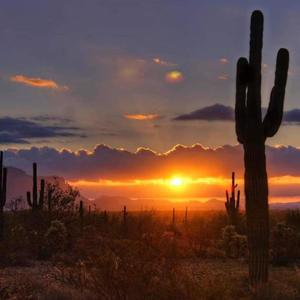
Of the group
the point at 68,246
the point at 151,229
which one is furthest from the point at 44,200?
the point at 68,246

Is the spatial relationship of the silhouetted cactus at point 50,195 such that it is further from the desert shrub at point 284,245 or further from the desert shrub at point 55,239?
the desert shrub at point 284,245

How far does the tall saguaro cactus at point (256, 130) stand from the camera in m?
17.2

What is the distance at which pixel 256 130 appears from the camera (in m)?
17.7

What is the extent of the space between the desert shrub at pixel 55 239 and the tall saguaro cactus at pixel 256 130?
1342cm

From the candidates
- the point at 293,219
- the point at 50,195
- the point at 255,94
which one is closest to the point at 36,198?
the point at 50,195

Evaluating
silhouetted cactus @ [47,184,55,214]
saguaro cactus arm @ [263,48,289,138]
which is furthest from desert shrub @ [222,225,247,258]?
saguaro cactus arm @ [263,48,289,138]

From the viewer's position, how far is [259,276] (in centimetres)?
1709

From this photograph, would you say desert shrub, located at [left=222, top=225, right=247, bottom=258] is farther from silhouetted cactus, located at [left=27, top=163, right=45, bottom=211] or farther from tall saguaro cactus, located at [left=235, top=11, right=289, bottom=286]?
tall saguaro cactus, located at [left=235, top=11, right=289, bottom=286]

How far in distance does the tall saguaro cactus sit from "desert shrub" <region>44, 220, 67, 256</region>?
13419 mm

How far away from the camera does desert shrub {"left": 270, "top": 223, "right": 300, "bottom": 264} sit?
27.4 metres

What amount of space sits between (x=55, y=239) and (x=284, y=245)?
9.92m

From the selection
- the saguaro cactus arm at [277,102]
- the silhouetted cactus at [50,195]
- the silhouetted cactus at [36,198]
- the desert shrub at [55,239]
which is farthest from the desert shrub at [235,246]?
the saguaro cactus arm at [277,102]

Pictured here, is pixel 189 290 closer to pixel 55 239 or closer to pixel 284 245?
pixel 284 245

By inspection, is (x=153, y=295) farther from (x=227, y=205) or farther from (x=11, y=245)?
(x=227, y=205)
